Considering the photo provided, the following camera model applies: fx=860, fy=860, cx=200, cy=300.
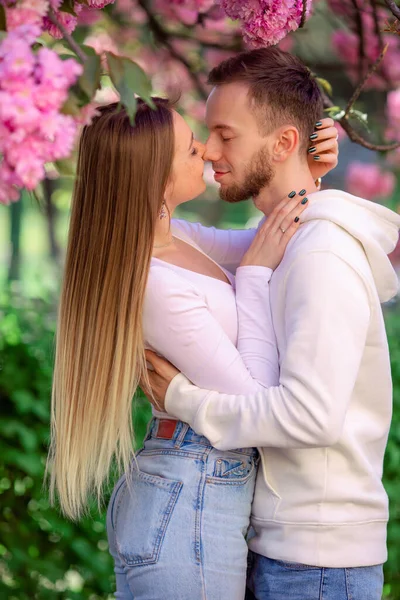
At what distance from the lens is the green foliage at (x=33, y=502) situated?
10.2 feet

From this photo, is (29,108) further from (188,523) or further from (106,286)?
(188,523)

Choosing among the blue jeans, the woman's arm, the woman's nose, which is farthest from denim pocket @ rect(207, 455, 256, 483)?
the woman's nose

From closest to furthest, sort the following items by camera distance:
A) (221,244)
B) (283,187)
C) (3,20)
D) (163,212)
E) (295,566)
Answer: (3,20) < (295,566) < (163,212) < (283,187) < (221,244)

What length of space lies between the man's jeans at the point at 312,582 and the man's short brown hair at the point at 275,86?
1.04 metres

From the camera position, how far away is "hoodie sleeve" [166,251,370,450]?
1.76 metres

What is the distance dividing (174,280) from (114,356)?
23 centimetres

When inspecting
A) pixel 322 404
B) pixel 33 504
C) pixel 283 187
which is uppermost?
pixel 283 187

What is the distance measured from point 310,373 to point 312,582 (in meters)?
0.47

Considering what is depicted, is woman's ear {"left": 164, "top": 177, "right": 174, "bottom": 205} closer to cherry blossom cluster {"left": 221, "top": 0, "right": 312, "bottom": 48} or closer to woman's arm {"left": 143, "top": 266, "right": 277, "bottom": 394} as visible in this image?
woman's arm {"left": 143, "top": 266, "right": 277, "bottom": 394}

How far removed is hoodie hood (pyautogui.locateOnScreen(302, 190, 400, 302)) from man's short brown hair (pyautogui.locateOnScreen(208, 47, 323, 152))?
245 millimetres

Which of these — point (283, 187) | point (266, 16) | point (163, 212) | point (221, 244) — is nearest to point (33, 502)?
point (221, 244)

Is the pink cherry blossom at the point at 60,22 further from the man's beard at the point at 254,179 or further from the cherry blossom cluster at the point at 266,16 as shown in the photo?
the man's beard at the point at 254,179

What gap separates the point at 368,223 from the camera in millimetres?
1979

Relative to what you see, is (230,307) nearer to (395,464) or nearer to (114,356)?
(114,356)
